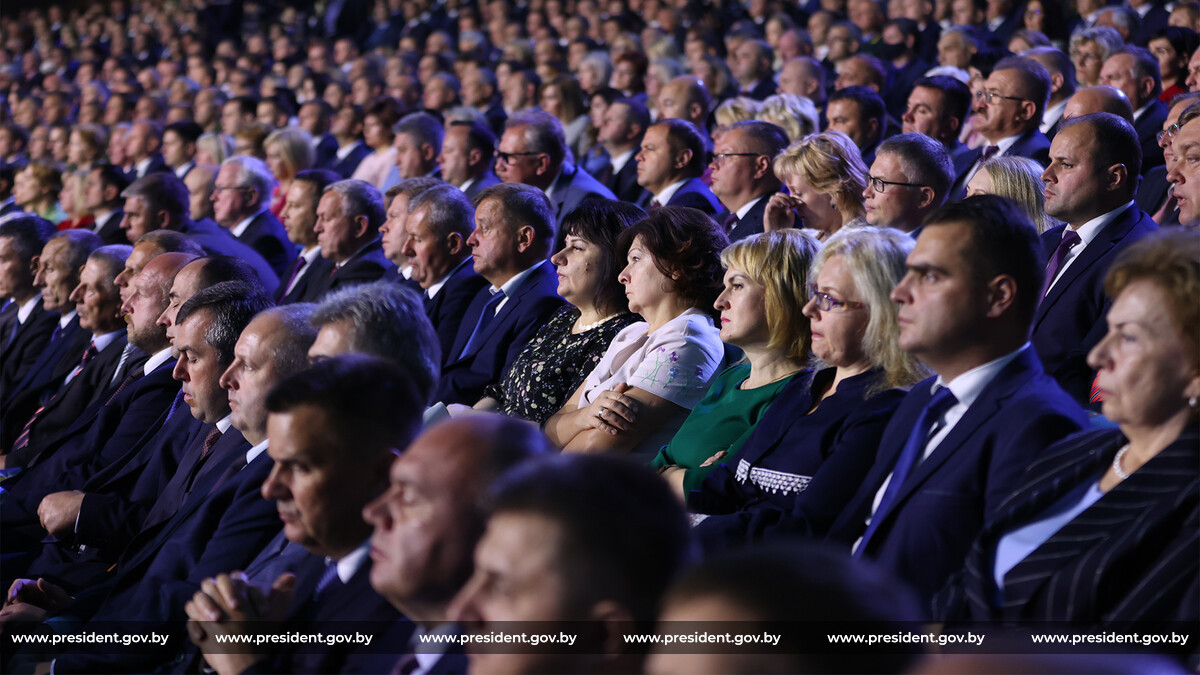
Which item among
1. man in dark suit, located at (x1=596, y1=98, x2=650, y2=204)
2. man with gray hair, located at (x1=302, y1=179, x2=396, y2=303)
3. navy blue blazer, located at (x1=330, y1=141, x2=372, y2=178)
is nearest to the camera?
man with gray hair, located at (x1=302, y1=179, x2=396, y2=303)

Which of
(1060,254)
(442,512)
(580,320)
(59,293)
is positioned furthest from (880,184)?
(59,293)

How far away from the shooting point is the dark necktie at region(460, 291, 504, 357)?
395cm

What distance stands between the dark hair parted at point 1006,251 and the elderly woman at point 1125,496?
0.94 ft

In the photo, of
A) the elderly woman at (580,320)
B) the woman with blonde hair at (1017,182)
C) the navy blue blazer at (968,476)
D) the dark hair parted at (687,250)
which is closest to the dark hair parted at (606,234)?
the elderly woman at (580,320)

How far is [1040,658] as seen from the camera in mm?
931

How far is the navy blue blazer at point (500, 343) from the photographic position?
148 inches

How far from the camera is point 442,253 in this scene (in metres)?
4.33

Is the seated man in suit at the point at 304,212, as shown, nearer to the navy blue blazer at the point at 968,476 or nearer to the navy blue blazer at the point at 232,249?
the navy blue blazer at the point at 232,249

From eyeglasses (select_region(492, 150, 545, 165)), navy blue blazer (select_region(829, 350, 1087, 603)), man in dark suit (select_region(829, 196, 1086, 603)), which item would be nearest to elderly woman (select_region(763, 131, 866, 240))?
eyeglasses (select_region(492, 150, 545, 165))

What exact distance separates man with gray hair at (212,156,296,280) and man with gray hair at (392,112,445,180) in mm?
731

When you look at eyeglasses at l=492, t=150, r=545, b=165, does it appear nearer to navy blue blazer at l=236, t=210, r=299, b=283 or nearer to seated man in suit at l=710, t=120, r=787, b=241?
seated man in suit at l=710, t=120, r=787, b=241

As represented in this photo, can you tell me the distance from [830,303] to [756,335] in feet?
1.18

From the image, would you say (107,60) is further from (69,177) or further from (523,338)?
(523,338)

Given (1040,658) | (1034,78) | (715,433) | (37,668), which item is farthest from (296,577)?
(1034,78)
